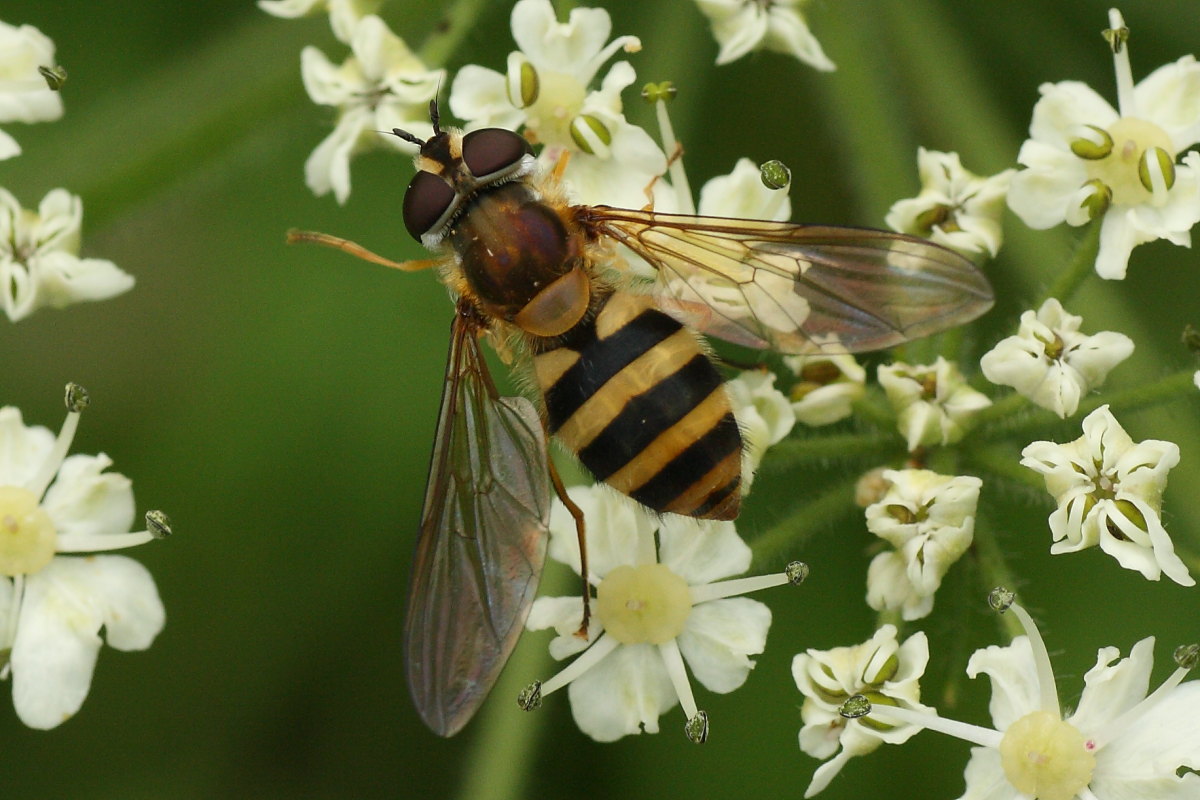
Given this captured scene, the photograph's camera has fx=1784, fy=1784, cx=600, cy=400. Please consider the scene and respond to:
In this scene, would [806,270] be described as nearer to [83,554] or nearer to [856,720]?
[856,720]

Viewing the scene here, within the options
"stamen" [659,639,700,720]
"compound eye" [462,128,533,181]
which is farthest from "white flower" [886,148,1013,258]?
"stamen" [659,639,700,720]

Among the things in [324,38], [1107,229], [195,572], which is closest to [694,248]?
[1107,229]

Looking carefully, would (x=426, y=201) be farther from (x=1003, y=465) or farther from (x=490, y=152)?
(x=1003, y=465)

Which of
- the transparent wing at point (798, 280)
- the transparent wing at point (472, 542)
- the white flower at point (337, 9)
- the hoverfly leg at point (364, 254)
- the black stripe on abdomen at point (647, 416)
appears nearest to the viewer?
the transparent wing at point (472, 542)

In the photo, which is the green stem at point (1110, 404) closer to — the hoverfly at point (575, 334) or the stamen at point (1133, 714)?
the hoverfly at point (575, 334)

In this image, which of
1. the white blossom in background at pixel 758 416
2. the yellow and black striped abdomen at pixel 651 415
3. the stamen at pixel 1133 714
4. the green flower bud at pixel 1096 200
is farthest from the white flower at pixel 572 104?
the stamen at pixel 1133 714

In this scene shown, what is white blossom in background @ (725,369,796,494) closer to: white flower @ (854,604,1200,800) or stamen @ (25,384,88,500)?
white flower @ (854,604,1200,800)

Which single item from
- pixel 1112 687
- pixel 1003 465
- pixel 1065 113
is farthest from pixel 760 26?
pixel 1112 687
